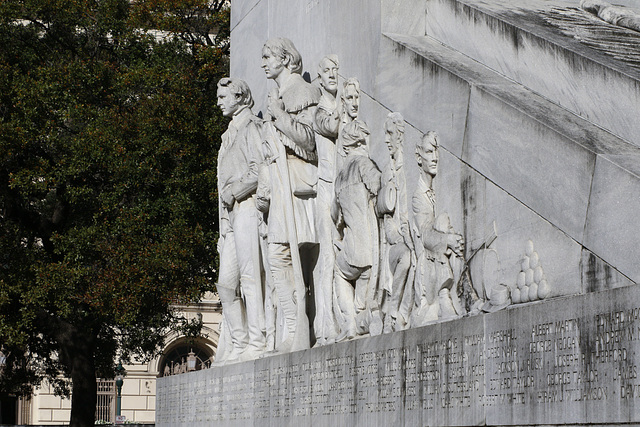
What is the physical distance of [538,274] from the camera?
6566 millimetres

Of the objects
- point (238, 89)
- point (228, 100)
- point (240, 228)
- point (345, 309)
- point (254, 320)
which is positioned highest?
point (238, 89)

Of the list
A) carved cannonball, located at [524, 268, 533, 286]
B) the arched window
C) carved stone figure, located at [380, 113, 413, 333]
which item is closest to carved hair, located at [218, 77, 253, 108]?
carved stone figure, located at [380, 113, 413, 333]

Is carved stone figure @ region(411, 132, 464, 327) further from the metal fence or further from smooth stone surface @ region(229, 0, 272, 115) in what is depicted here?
the metal fence

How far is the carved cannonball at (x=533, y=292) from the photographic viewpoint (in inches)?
258

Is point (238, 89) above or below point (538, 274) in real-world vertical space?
above

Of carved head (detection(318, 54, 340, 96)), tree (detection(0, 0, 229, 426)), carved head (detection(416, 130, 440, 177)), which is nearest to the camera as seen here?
carved head (detection(416, 130, 440, 177))

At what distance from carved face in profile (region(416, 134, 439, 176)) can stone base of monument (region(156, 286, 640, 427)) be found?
1.25m

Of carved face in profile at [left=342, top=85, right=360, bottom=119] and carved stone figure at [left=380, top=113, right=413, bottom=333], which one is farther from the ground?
carved face in profile at [left=342, top=85, right=360, bottom=119]

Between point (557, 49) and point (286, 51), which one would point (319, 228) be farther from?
point (557, 49)

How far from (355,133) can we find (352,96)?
14.6 inches

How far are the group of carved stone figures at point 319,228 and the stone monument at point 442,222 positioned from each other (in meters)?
0.02

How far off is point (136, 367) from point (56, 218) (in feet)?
71.8

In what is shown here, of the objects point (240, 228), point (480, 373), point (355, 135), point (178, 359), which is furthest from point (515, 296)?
point (178, 359)

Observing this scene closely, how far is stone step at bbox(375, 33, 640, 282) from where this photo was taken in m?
5.80
